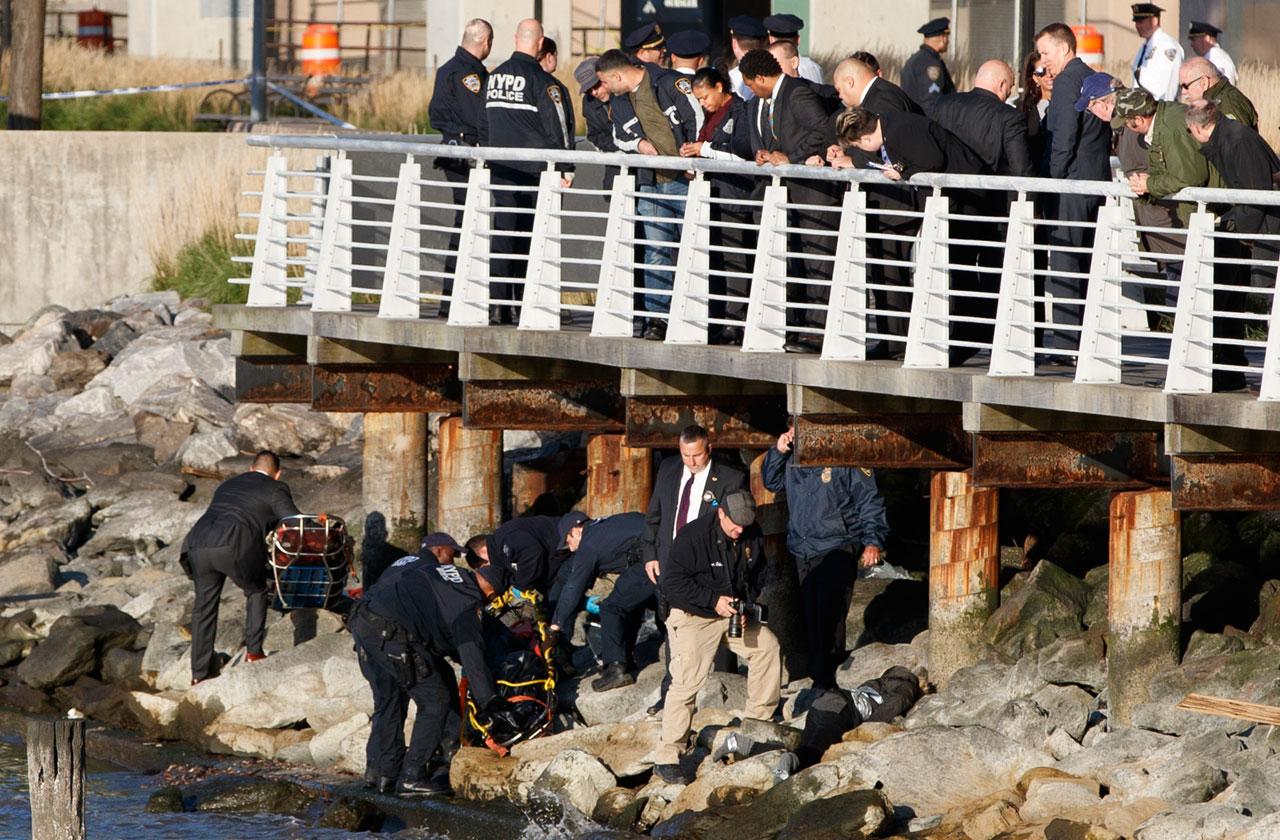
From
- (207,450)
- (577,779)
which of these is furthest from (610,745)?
(207,450)

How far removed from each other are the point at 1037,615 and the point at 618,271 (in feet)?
10.3

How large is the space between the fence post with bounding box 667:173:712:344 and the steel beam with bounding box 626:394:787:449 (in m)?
0.77

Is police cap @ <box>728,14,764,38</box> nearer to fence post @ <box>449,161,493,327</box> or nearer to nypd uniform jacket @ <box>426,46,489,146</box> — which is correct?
fence post @ <box>449,161,493,327</box>

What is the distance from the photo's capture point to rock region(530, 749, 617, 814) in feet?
42.5

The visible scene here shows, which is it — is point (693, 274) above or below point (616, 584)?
above

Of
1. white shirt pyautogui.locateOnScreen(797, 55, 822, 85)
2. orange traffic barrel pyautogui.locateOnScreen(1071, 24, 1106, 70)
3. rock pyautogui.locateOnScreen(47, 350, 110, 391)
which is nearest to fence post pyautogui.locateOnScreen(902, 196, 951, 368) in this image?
white shirt pyautogui.locateOnScreen(797, 55, 822, 85)

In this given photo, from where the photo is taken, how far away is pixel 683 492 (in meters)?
12.8

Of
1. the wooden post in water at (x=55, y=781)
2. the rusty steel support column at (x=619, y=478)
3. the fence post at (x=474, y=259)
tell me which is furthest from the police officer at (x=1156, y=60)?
the wooden post in water at (x=55, y=781)

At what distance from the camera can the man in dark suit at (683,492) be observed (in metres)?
12.6

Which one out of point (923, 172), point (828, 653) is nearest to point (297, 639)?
point (828, 653)

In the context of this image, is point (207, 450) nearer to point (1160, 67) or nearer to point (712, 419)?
point (712, 419)

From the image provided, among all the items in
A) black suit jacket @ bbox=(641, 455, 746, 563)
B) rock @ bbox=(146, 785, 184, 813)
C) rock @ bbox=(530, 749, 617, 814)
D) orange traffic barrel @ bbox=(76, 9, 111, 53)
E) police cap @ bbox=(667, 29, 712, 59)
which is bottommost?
rock @ bbox=(146, 785, 184, 813)

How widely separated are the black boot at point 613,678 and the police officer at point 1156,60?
4683mm

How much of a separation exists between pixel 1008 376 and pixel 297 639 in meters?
6.45
